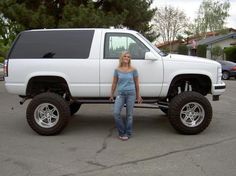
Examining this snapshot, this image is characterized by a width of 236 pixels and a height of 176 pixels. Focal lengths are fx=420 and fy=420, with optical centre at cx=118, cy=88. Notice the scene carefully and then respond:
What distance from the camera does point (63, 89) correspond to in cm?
867

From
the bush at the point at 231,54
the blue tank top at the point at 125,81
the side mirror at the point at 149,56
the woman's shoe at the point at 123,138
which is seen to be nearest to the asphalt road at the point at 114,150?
the woman's shoe at the point at 123,138

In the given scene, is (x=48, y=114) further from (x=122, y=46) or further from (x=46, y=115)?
(x=122, y=46)

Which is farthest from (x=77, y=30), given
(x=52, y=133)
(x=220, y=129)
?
(x=220, y=129)

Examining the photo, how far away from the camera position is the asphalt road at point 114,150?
573 centimetres

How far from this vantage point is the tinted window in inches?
319

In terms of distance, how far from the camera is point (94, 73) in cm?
801

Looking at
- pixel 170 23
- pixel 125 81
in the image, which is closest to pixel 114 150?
pixel 125 81

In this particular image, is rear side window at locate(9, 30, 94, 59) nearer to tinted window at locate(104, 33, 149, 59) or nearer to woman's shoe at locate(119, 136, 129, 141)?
tinted window at locate(104, 33, 149, 59)

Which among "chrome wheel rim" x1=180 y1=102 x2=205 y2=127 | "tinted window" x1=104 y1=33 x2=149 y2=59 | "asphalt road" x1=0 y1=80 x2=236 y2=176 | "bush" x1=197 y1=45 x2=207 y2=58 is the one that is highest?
"bush" x1=197 y1=45 x2=207 y2=58

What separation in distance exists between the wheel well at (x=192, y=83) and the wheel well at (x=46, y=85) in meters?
2.11

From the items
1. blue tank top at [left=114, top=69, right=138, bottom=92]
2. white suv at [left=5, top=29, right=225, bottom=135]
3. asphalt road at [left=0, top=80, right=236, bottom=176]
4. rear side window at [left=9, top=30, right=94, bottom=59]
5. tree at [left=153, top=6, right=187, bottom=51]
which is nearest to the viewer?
asphalt road at [left=0, top=80, right=236, bottom=176]

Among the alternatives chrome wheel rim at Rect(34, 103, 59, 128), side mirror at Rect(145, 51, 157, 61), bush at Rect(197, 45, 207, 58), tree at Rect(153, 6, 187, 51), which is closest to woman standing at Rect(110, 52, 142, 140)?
side mirror at Rect(145, 51, 157, 61)

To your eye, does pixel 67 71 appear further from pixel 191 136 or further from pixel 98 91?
pixel 191 136

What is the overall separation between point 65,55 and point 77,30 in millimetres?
625
